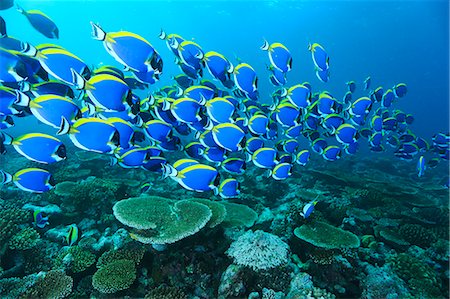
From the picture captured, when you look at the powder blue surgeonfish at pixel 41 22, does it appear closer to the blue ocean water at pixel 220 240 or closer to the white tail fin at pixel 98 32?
the blue ocean water at pixel 220 240

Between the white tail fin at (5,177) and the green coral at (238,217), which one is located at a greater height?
the green coral at (238,217)

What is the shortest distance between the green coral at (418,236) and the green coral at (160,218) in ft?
13.8

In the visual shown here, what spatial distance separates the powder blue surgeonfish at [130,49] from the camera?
3.00 metres

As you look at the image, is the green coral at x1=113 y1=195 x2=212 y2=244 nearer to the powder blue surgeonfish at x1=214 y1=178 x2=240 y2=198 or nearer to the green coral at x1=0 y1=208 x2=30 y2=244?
the powder blue surgeonfish at x1=214 y1=178 x2=240 y2=198

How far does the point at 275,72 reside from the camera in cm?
511

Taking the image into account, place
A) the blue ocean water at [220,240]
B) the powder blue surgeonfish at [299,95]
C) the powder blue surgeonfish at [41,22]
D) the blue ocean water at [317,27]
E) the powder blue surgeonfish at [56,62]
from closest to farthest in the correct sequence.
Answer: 1. the powder blue surgeonfish at [56,62]
2. the blue ocean water at [220,240]
3. the powder blue surgeonfish at [41,22]
4. the powder blue surgeonfish at [299,95]
5. the blue ocean water at [317,27]

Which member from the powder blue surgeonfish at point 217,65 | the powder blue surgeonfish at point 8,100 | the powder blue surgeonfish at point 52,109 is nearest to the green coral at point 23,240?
the powder blue surgeonfish at point 8,100

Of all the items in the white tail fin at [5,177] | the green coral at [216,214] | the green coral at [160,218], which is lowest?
the white tail fin at [5,177]

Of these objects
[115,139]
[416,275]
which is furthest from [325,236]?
[115,139]

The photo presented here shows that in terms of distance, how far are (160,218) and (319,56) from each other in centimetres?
399

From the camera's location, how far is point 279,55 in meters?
4.58

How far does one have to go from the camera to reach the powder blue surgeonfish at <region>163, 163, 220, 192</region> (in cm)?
333

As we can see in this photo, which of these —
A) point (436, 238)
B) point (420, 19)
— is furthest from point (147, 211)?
point (420, 19)

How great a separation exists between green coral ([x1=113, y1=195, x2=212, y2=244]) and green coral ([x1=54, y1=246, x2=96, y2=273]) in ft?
2.75
